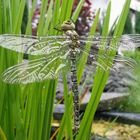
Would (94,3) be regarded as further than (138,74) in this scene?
Yes

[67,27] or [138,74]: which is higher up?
[67,27]

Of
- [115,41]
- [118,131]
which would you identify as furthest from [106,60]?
[118,131]

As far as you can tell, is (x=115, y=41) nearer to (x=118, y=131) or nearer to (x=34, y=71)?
(x=34, y=71)

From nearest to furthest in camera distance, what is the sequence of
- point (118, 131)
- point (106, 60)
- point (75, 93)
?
point (75, 93) < point (106, 60) < point (118, 131)

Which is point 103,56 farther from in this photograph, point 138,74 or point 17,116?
point 138,74

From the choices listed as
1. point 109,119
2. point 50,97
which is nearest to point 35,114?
point 50,97

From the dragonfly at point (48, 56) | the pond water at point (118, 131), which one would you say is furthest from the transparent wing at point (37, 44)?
the pond water at point (118, 131)

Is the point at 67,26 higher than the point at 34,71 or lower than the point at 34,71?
higher
